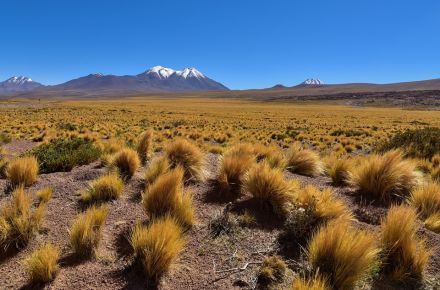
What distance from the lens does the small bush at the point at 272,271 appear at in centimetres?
374

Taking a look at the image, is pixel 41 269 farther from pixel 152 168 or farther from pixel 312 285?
pixel 152 168

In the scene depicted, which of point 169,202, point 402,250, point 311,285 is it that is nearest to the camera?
point 311,285

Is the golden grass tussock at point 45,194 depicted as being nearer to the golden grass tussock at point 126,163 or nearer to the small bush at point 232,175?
the golden grass tussock at point 126,163

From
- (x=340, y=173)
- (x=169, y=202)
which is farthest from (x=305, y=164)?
(x=169, y=202)

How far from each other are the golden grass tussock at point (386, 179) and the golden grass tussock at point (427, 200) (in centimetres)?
44

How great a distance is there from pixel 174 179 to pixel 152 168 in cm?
150

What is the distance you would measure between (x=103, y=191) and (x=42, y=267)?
231 cm

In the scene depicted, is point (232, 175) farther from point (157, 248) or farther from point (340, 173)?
point (157, 248)

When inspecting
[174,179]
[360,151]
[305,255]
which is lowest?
[360,151]

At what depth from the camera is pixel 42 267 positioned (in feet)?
11.7

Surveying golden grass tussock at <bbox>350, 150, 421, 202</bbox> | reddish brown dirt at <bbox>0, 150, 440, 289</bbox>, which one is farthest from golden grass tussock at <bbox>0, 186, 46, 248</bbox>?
golden grass tussock at <bbox>350, 150, 421, 202</bbox>

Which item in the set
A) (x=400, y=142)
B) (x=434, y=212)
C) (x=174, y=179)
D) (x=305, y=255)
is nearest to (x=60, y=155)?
(x=174, y=179)

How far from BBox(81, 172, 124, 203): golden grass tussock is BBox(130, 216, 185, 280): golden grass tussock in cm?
196

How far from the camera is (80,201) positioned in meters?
5.71
